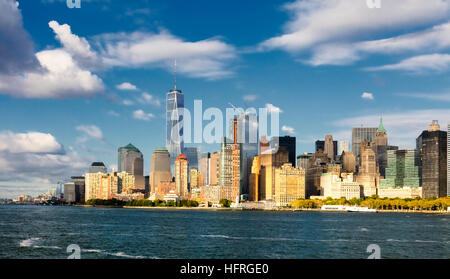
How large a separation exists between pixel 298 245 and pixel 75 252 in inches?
1046

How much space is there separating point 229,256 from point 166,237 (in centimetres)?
2230

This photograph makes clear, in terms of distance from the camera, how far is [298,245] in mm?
61906

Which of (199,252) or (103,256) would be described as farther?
(199,252)
